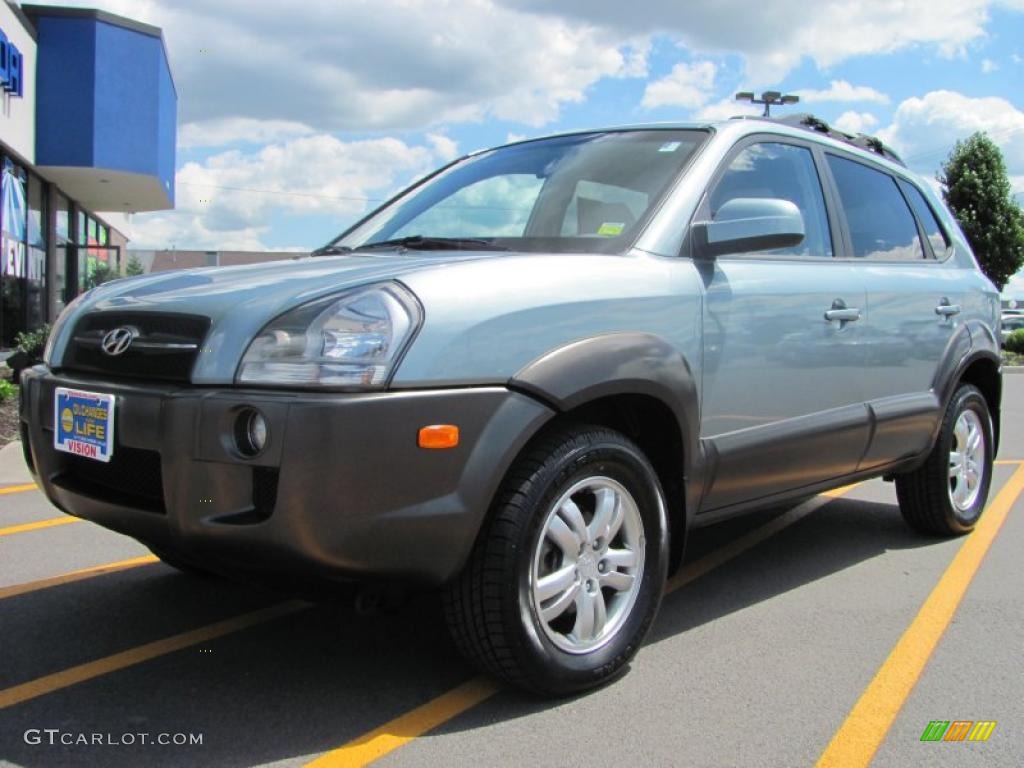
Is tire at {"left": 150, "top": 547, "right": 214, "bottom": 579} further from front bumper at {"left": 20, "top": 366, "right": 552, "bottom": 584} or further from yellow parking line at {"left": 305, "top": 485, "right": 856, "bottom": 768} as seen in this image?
yellow parking line at {"left": 305, "top": 485, "right": 856, "bottom": 768}

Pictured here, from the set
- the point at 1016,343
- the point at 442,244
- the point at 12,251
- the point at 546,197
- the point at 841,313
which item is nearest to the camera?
the point at 442,244

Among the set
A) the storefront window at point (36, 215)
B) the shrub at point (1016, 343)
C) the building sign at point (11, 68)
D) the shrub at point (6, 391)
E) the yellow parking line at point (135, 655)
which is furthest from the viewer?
the shrub at point (1016, 343)

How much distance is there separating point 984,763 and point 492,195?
2572 mm

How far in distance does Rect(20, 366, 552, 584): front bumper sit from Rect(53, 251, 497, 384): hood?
0.13m

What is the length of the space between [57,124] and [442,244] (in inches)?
706

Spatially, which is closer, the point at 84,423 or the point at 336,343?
the point at 336,343

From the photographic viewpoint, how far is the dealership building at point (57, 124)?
1733 centimetres

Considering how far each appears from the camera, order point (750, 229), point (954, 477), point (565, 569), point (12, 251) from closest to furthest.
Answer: point (565, 569)
point (750, 229)
point (954, 477)
point (12, 251)

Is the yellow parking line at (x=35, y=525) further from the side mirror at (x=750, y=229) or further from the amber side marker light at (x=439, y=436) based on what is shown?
the side mirror at (x=750, y=229)

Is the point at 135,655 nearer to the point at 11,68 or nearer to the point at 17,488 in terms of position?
the point at 17,488

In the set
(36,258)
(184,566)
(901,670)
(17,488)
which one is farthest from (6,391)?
(36,258)

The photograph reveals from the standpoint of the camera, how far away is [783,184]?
12.9 feet

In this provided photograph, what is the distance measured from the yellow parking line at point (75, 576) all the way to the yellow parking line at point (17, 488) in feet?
7.15

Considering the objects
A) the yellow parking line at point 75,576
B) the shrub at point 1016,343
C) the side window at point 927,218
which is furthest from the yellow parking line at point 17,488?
the shrub at point 1016,343
